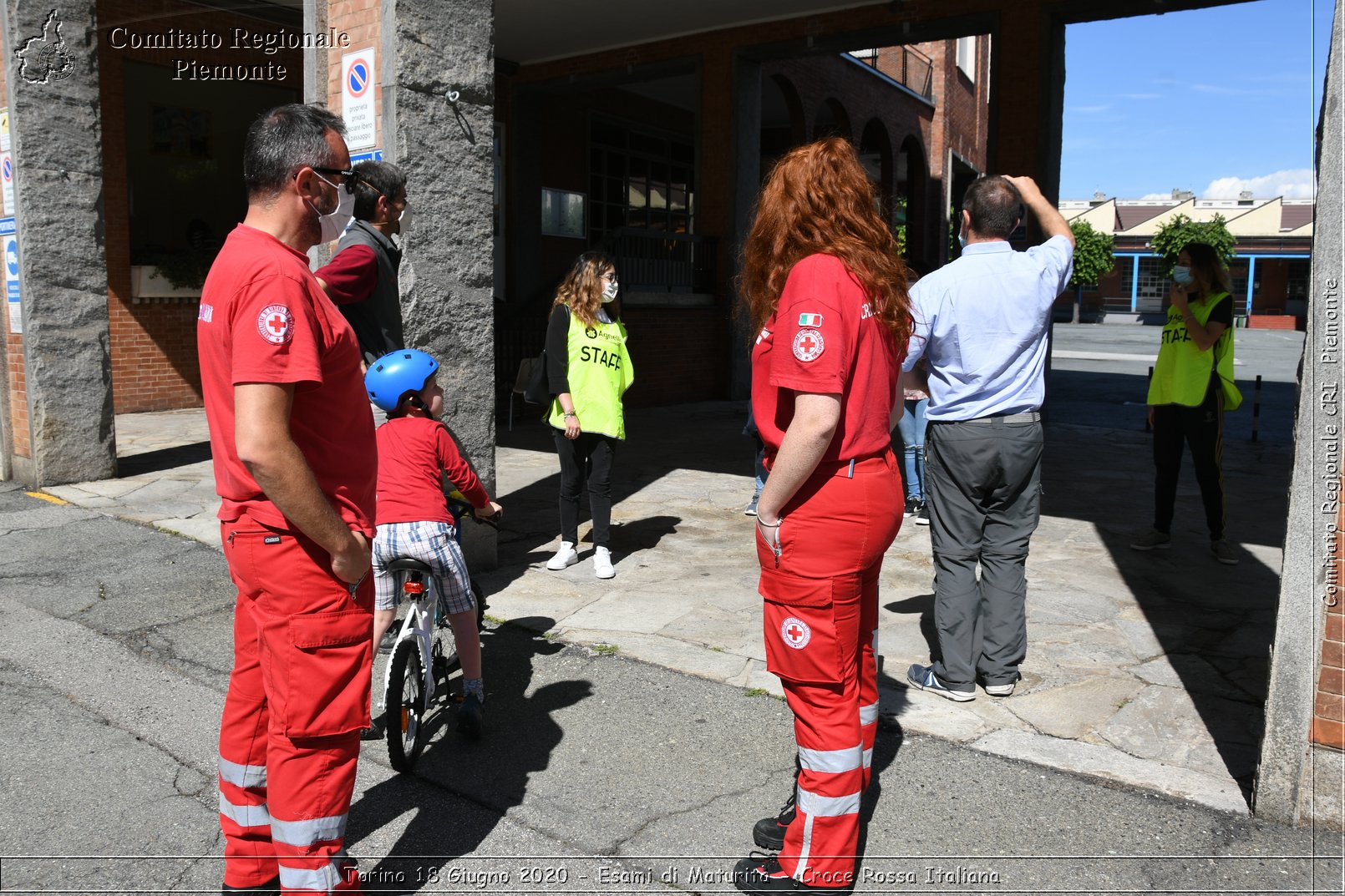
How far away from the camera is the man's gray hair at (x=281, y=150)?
2348 mm

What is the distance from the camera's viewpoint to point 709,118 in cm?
1555

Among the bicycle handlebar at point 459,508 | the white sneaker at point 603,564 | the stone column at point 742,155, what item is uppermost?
the stone column at point 742,155

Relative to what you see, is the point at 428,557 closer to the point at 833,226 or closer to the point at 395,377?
the point at 395,377

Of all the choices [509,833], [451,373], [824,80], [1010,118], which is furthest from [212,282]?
[824,80]

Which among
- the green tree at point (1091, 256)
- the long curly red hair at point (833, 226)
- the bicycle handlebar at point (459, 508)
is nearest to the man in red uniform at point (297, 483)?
the long curly red hair at point (833, 226)

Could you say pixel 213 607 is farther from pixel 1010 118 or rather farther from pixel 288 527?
pixel 1010 118

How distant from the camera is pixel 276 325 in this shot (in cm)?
215

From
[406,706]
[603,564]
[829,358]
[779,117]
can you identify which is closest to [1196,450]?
[603,564]

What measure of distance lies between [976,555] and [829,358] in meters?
2.09

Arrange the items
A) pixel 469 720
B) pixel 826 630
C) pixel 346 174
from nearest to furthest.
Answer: pixel 346 174 < pixel 826 630 < pixel 469 720

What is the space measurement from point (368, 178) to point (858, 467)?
266cm

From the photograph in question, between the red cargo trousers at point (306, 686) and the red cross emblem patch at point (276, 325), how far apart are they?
17.7 inches

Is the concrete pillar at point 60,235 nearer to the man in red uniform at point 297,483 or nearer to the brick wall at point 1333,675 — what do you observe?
the man in red uniform at point 297,483

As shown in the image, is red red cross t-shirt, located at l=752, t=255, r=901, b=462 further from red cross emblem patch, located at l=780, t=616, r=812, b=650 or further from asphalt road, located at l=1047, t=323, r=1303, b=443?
asphalt road, located at l=1047, t=323, r=1303, b=443
